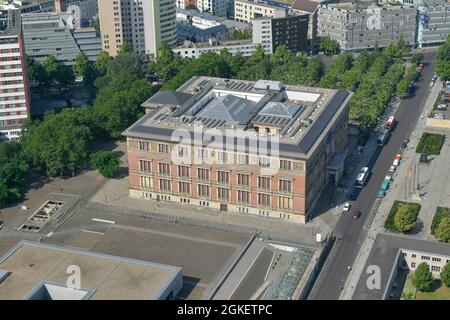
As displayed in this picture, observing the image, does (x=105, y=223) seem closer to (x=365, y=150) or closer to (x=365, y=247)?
(x=365, y=247)

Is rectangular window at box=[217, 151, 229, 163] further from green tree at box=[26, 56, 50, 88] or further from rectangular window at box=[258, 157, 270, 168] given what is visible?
green tree at box=[26, 56, 50, 88]

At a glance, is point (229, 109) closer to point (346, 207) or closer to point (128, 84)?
point (346, 207)

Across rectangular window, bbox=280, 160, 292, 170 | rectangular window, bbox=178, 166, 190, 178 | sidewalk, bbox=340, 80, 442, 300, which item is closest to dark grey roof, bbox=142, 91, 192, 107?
rectangular window, bbox=178, 166, 190, 178

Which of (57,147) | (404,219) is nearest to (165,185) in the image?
(57,147)

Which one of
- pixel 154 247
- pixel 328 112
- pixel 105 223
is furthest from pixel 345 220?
pixel 105 223

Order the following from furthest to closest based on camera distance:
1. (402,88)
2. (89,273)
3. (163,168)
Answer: (402,88), (163,168), (89,273)

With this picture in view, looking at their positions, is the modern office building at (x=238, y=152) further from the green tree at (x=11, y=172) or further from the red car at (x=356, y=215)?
the green tree at (x=11, y=172)
